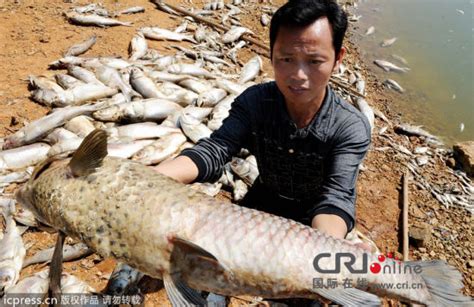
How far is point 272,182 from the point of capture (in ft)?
12.3

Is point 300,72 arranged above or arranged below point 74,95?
above

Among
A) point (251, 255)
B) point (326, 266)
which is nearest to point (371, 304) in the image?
point (326, 266)

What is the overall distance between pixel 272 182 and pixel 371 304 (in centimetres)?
181

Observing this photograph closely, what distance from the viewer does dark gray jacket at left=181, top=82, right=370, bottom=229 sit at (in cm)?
305

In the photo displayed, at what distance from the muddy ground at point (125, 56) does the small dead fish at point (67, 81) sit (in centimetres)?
47

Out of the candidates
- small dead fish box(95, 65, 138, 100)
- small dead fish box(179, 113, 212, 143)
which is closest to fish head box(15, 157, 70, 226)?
small dead fish box(179, 113, 212, 143)

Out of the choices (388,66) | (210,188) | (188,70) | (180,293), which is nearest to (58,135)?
(210,188)

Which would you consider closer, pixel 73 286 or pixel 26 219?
pixel 73 286

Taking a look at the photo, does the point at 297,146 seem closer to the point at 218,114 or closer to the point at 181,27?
the point at 218,114

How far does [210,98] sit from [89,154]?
384 cm

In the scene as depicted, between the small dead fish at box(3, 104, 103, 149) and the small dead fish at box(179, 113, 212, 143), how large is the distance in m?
1.31

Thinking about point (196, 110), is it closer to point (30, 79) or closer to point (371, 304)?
point (30, 79)

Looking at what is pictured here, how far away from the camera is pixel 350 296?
6.83ft

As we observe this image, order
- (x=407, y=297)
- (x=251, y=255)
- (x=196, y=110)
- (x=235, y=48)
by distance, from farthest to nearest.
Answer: (x=235, y=48)
(x=196, y=110)
(x=407, y=297)
(x=251, y=255)
